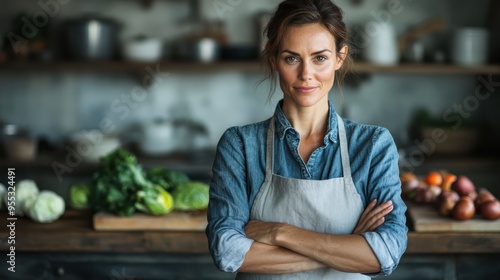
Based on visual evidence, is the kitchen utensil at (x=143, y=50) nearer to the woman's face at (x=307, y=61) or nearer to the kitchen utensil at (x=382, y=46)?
the kitchen utensil at (x=382, y=46)

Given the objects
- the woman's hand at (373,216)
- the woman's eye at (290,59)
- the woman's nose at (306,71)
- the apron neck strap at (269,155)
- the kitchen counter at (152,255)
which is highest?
the woman's eye at (290,59)

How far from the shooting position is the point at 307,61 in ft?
6.31

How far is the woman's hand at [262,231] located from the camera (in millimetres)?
1976

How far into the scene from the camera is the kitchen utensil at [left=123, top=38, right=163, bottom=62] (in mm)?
4836

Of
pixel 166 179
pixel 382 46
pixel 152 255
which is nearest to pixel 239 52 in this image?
pixel 382 46

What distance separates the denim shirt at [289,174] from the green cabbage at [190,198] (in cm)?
96

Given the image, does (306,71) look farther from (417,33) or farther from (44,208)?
(417,33)

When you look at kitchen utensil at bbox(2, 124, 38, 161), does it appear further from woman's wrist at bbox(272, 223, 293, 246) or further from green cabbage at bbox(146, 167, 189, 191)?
woman's wrist at bbox(272, 223, 293, 246)

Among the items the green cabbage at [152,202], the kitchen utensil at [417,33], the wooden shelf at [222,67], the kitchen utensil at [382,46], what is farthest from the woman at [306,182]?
the kitchen utensil at [417,33]

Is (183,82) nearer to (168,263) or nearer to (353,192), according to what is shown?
(168,263)

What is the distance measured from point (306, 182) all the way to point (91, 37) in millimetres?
3141

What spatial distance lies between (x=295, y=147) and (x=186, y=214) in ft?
3.44

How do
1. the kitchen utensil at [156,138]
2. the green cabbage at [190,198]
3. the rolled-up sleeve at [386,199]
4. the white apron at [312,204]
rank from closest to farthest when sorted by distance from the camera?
the rolled-up sleeve at [386,199] < the white apron at [312,204] < the green cabbage at [190,198] < the kitchen utensil at [156,138]

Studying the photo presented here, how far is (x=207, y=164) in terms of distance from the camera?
4.80 metres
